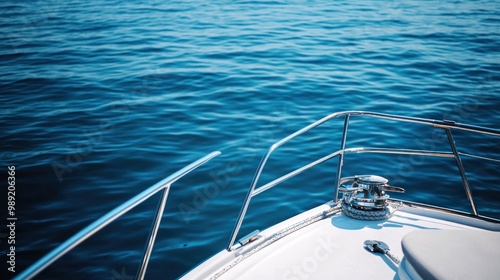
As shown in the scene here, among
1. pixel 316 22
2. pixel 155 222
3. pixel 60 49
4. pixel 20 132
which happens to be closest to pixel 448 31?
pixel 316 22

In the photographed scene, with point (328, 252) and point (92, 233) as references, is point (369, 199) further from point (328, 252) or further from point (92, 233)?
point (92, 233)

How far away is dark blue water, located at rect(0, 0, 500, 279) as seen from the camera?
15.9 feet

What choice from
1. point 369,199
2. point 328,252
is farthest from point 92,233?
point 369,199

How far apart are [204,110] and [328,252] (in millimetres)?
5435

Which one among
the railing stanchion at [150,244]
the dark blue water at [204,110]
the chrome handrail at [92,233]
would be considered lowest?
the dark blue water at [204,110]

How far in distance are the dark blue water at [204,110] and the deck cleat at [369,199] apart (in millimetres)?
1887

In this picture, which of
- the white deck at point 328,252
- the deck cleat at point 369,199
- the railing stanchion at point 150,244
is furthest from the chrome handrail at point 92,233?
the deck cleat at point 369,199

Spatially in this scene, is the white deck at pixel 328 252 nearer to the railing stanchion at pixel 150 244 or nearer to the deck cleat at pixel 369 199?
the deck cleat at pixel 369 199

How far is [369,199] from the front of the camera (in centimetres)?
295

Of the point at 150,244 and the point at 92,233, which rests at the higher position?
the point at 92,233

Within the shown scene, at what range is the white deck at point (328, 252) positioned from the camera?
2.37 m

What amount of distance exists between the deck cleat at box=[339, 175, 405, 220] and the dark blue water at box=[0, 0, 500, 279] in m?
1.89

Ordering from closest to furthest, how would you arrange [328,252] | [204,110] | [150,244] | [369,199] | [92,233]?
[92,233], [150,244], [328,252], [369,199], [204,110]

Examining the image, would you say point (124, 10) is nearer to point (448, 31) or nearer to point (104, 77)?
point (104, 77)
